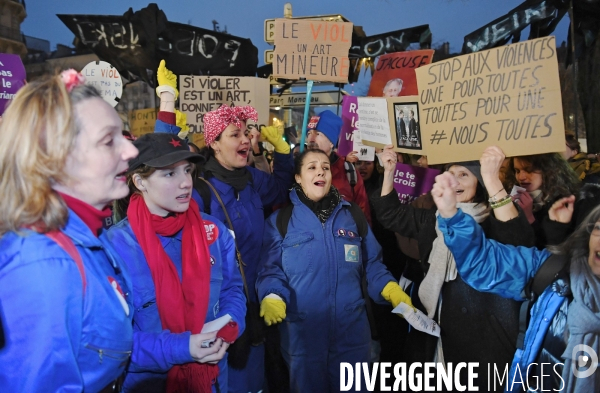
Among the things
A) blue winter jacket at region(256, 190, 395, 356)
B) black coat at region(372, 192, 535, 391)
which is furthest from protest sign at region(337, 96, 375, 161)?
black coat at region(372, 192, 535, 391)

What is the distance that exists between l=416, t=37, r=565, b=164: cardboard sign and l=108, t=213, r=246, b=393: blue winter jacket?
166cm

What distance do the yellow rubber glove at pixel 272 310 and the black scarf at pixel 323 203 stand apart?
27.7 inches

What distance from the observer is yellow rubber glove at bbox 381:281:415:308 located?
3205 millimetres

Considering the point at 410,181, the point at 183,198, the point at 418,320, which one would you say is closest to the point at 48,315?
the point at 183,198

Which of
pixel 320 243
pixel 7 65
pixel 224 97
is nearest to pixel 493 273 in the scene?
pixel 320 243

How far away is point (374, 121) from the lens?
Answer: 4.20m

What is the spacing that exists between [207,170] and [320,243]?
115 centimetres

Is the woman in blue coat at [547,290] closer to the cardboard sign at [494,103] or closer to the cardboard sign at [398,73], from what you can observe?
the cardboard sign at [494,103]

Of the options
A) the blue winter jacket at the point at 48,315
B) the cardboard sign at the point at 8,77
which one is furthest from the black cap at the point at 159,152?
the cardboard sign at the point at 8,77

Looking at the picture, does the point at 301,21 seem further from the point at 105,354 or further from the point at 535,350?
the point at 105,354

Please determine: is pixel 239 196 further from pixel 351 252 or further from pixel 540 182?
pixel 540 182

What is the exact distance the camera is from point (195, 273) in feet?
7.57

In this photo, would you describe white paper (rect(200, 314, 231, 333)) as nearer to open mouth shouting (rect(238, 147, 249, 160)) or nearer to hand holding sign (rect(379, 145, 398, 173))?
open mouth shouting (rect(238, 147, 249, 160))

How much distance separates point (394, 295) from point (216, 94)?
12.9ft
